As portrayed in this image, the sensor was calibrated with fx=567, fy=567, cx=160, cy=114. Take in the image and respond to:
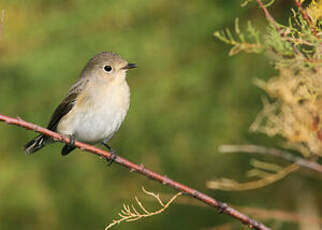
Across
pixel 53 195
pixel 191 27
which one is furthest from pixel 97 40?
pixel 53 195

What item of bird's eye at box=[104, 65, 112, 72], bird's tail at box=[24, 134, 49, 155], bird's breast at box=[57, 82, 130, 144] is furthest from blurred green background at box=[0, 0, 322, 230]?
bird's tail at box=[24, 134, 49, 155]

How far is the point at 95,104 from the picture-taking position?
3.42m

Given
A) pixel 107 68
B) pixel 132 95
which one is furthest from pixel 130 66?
pixel 132 95

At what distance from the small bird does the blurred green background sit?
0.21 m

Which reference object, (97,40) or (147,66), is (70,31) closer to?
(97,40)

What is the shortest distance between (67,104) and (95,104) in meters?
0.23

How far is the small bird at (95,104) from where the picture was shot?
3.40m

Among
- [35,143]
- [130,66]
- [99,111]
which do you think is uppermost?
[130,66]

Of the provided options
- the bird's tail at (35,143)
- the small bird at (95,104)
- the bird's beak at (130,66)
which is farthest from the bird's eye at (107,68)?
the bird's tail at (35,143)

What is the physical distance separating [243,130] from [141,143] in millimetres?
693

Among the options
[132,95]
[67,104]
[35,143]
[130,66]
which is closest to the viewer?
[35,143]

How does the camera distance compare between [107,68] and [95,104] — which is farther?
A: [107,68]

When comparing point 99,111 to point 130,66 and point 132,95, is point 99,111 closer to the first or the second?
point 130,66

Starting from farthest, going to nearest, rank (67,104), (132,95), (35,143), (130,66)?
(132,95) < (67,104) < (130,66) < (35,143)
